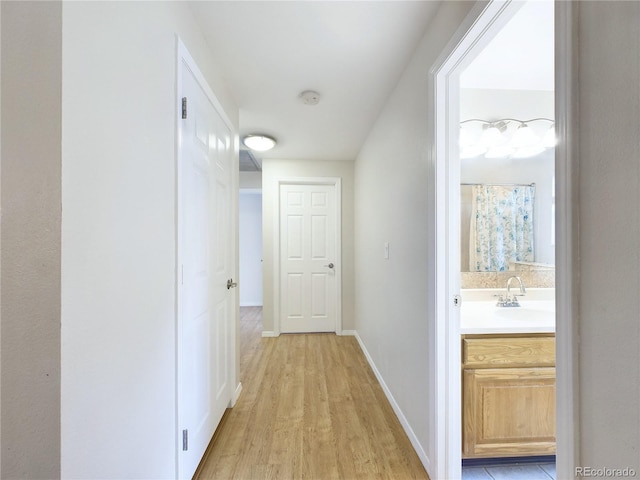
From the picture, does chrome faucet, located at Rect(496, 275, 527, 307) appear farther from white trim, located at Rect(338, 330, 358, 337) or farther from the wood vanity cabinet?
white trim, located at Rect(338, 330, 358, 337)

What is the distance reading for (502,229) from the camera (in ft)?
6.25

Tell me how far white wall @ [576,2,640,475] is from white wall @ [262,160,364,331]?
298 cm

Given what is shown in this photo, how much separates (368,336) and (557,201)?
2.34m

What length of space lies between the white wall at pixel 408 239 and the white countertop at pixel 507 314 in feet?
0.93

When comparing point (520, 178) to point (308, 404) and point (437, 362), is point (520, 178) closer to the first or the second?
point (437, 362)

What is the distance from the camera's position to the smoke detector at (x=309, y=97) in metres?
2.00

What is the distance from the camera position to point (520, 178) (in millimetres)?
1900

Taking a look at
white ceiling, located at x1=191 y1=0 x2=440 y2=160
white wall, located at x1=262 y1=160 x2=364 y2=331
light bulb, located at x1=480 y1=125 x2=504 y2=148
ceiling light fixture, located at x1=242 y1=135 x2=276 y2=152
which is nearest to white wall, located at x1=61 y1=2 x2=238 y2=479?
white ceiling, located at x1=191 y1=0 x2=440 y2=160

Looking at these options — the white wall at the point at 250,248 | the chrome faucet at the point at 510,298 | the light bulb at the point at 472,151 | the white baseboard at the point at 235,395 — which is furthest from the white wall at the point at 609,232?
the white wall at the point at 250,248

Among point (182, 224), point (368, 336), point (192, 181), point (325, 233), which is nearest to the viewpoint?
point (182, 224)

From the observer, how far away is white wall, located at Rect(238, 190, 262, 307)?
530 cm

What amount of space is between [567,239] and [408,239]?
1.00 meters

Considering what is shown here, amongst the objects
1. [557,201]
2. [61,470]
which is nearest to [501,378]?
[557,201]

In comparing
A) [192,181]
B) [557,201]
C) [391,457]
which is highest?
[192,181]
